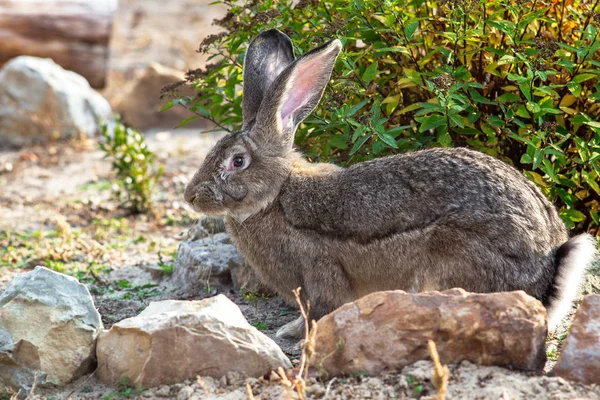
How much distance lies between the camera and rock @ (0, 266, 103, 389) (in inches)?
170

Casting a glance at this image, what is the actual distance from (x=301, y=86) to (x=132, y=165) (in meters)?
3.08

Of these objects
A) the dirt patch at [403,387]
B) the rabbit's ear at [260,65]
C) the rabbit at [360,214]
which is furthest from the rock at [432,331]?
the rabbit's ear at [260,65]

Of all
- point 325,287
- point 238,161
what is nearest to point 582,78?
point 325,287

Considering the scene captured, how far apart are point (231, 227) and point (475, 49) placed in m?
1.81

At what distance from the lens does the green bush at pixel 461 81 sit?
5.02 meters

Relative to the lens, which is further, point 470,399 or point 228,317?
point 228,317

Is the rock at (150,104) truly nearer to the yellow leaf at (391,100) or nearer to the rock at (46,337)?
the yellow leaf at (391,100)

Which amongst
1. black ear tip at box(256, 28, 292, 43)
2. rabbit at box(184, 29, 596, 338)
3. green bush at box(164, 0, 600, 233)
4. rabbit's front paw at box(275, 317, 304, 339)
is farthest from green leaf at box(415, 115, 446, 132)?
rabbit's front paw at box(275, 317, 304, 339)

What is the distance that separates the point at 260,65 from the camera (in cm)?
547

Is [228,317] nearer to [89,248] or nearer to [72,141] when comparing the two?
[89,248]

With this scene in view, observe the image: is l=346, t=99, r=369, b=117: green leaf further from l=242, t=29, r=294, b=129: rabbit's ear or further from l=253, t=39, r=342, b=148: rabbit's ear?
l=242, t=29, r=294, b=129: rabbit's ear

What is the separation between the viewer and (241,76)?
5.99 m

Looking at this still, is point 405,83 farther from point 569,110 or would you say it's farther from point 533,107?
point 569,110

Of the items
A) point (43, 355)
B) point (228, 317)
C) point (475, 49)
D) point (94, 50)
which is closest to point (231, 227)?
point (228, 317)
